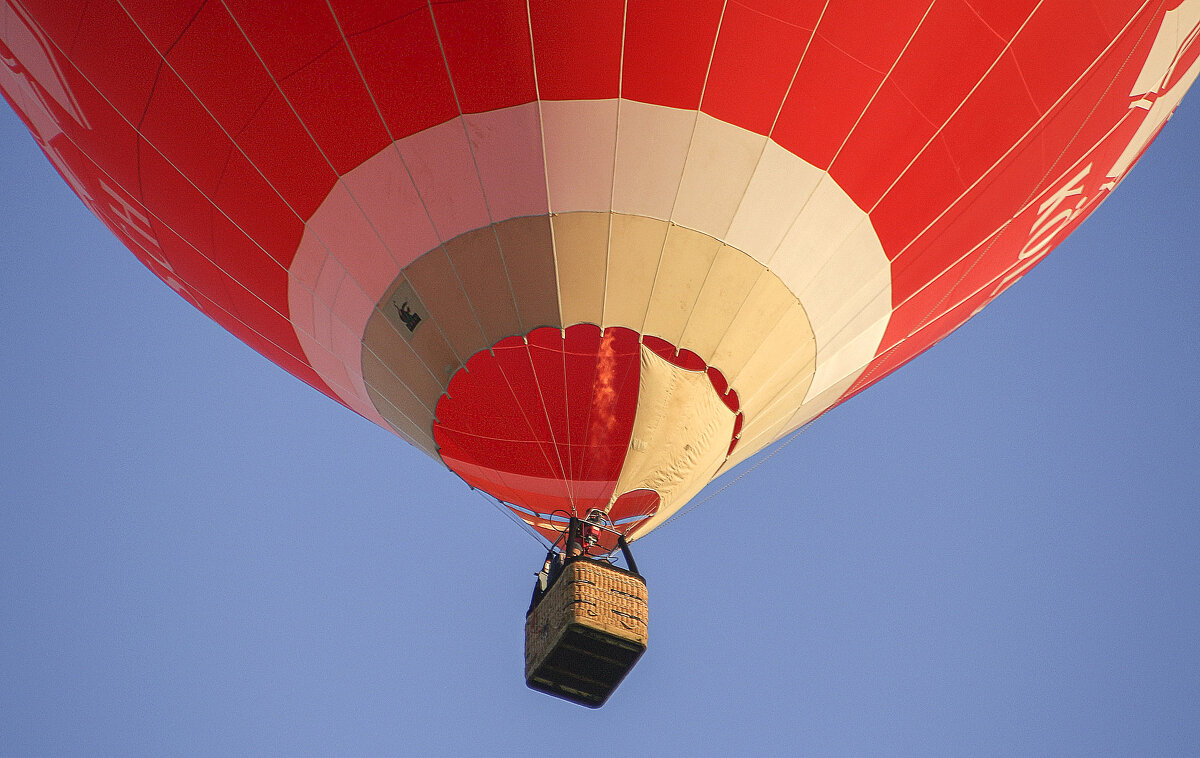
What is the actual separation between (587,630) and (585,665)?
322 mm

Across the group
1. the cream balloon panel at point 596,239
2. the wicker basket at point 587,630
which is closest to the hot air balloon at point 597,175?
the cream balloon panel at point 596,239

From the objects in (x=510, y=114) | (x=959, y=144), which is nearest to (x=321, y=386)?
(x=510, y=114)

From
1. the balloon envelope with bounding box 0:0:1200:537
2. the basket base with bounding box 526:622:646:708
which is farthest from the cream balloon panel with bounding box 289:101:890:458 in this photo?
the basket base with bounding box 526:622:646:708

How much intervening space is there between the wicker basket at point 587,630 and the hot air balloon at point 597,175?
66cm

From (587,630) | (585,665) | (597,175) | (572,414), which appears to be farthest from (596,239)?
(585,665)

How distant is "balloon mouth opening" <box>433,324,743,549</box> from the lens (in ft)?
18.0

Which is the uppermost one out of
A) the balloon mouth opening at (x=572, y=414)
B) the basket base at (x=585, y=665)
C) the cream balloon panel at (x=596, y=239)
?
the cream balloon panel at (x=596, y=239)

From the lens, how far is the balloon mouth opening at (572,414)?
5.50 m

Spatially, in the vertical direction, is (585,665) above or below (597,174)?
below

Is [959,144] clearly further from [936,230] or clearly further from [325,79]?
[325,79]

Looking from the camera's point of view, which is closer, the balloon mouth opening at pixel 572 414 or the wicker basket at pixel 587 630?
the wicker basket at pixel 587 630

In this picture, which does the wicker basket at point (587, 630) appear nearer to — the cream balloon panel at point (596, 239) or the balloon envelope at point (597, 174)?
the balloon envelope at point (597, 174)

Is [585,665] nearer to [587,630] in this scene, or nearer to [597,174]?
[587,630]

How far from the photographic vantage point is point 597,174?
5.22m
